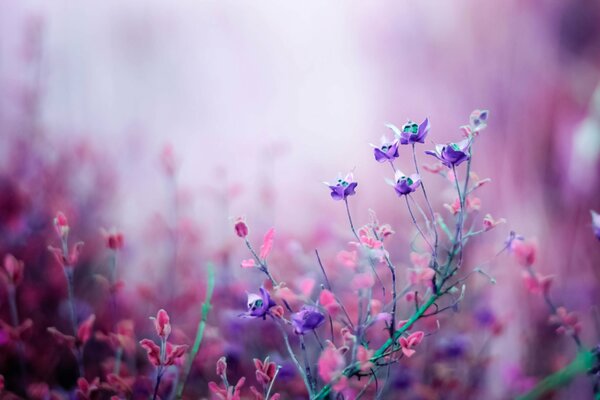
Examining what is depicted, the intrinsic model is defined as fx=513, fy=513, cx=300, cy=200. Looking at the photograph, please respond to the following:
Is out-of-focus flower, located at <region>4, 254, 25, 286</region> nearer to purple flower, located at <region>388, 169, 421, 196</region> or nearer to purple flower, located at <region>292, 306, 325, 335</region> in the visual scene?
purple flower, located at <region>292, 306, 325, 335</region>

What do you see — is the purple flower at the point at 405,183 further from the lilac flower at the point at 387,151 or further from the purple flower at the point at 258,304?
the purple flower at the point at 258,304

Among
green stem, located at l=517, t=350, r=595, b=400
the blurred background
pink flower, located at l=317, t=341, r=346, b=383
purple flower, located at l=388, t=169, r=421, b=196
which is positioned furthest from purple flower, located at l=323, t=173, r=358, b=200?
the blurred background

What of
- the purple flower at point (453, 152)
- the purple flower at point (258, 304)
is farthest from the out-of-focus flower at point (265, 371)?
the purple flower at point (453, 152)

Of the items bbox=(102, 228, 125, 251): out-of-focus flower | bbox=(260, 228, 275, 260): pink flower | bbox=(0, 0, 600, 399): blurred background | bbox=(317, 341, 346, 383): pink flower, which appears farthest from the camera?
bbox=(0, 0, 600, 399): blurred background

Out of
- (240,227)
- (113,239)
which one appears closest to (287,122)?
(113,239)

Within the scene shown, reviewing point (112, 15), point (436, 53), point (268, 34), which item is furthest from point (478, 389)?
point (112, 15)

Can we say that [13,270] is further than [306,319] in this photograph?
Yes

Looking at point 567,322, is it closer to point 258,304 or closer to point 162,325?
point 258,304

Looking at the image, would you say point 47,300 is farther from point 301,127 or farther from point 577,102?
point 577,102
